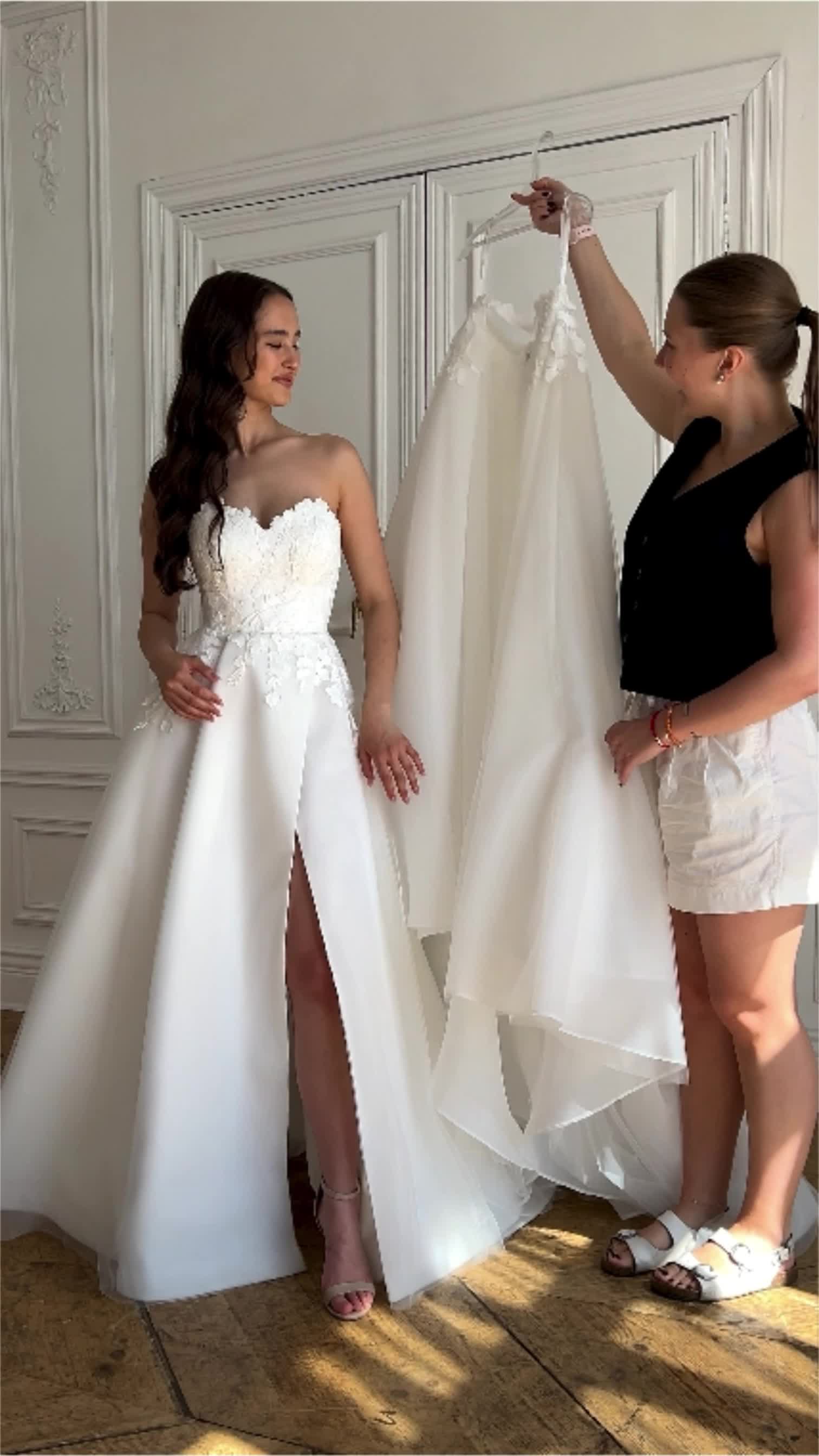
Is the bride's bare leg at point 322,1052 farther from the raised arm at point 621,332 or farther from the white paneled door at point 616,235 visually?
the white paneled door at point 616,235

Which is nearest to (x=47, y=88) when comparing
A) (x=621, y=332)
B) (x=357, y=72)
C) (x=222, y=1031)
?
(x=357, y=72)

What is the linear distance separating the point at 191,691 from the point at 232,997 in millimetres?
581

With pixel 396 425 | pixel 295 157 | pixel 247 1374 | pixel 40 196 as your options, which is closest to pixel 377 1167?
pixel 247 1374

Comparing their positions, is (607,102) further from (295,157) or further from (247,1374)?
(247,1374)

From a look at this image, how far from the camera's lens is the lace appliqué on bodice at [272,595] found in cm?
242

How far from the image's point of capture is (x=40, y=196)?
445cm

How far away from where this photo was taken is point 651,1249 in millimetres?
2338

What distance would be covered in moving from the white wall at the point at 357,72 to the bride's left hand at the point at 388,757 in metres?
1.76

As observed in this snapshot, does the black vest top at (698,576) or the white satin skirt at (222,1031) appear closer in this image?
the black vest top at (698,576)

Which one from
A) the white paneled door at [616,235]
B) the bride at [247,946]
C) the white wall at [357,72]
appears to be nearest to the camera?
the bride at [247,946]

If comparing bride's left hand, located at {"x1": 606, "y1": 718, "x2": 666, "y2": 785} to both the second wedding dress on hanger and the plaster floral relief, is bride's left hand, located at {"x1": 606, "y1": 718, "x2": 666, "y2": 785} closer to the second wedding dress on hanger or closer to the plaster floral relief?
the second wedding dress on hanger

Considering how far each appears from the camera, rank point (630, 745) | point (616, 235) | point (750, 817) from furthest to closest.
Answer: point (616, 235)
point (630, 745)
point (750, 817)

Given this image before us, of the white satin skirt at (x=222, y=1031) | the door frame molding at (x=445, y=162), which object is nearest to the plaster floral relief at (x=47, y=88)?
the door frame molding at (x=445, y=162)

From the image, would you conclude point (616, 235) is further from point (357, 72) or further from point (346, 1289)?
point (346, 1289)
